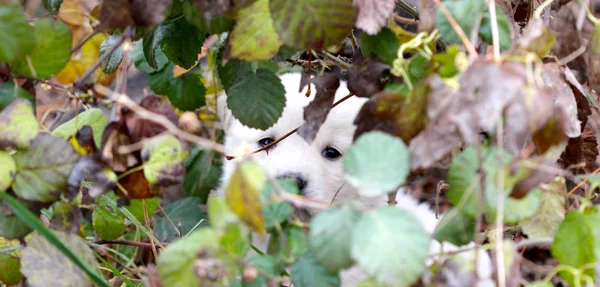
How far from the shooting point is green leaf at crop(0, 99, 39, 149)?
1.00 metres

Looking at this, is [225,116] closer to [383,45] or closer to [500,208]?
[383,45]

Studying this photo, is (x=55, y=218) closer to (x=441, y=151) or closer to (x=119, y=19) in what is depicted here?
(x=119, y=19)

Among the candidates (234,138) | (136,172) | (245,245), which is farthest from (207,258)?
(234,138)

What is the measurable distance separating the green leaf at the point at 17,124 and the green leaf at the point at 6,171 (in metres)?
0.03

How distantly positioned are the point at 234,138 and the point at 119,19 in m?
1.15

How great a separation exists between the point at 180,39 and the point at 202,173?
0.87 meters

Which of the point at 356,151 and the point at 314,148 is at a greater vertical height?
the point at 356,151

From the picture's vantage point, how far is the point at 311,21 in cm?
99

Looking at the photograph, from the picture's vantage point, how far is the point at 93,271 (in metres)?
1.09

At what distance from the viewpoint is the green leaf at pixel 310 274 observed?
37.5 inches

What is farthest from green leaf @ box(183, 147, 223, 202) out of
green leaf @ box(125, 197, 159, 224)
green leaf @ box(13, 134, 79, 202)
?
green leaf @ box(13, 134, 79, 202)

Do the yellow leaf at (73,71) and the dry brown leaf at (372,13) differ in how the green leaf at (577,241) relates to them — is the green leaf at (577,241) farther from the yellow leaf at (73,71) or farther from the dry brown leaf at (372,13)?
the yellow leaf at (73,71)

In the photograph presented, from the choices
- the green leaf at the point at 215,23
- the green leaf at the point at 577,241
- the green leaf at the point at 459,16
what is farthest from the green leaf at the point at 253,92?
the green leaf at the point at 577,241

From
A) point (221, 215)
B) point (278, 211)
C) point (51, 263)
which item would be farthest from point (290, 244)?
point (51, 263)
